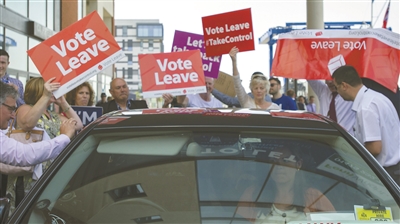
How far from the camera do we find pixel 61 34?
6.13 metres

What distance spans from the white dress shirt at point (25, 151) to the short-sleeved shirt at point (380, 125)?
2.51 metres

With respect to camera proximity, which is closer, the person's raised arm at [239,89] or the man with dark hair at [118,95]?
the person's raised arm at [239,89]

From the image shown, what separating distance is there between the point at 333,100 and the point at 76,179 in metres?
4.82

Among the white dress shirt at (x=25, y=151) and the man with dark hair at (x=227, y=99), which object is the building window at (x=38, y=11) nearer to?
the man with dark hair at (x=227, y=99)

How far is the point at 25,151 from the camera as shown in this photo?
4203 millimetres

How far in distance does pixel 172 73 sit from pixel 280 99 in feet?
6.99

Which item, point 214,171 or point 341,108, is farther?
point 341,108

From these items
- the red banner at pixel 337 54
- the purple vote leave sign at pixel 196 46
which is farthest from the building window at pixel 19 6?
the red banner at pixel 337 54

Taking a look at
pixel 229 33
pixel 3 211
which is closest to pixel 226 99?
pixel 229 33

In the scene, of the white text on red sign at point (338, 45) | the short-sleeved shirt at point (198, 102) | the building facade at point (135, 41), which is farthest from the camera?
the building facade at point (135, 41)

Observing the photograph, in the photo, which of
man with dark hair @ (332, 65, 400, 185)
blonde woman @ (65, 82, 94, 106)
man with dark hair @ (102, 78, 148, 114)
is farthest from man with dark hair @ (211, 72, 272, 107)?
man with dark hair @ (332, 65, 400, 185)

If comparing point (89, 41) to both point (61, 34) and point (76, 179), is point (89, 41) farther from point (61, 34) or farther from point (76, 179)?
point (76, 179)

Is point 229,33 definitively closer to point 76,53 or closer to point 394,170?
point 76,53

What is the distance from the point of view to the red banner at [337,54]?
7426 millimetres
